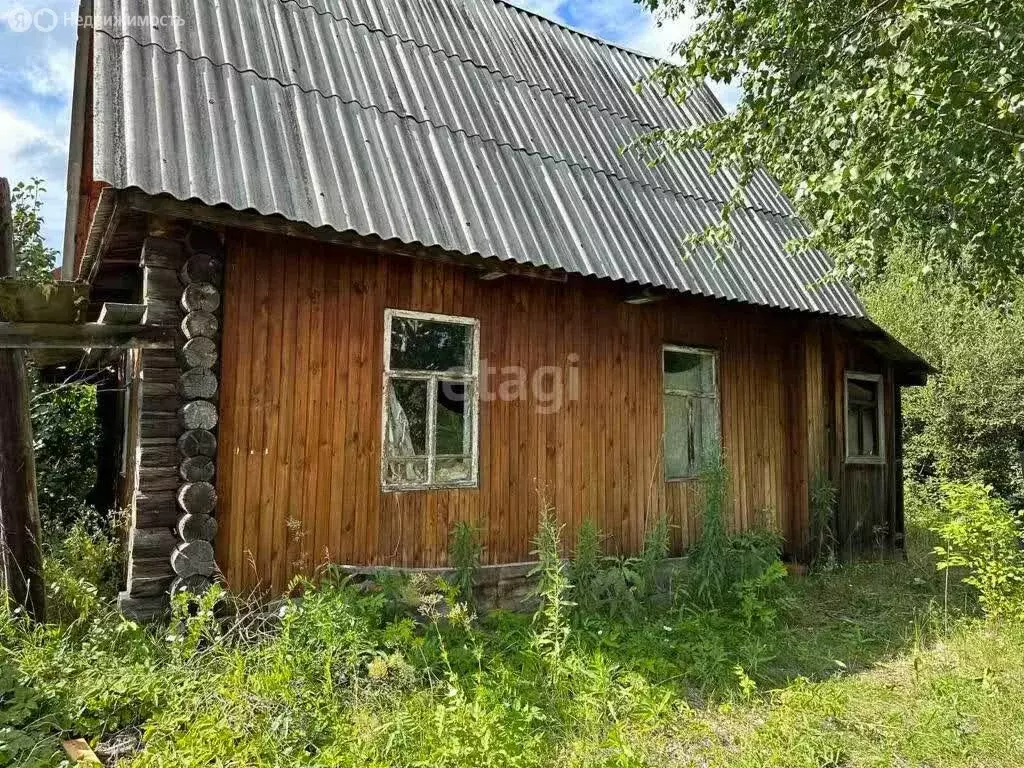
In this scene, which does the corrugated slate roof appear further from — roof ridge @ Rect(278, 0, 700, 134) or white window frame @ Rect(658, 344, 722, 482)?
white window frame @ Rect(658, 344, 722, 482)

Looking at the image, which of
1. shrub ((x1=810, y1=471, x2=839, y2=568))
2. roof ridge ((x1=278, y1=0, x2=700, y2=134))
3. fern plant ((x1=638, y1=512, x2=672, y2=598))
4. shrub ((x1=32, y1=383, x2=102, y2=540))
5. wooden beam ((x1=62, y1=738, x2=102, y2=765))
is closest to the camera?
wooden beam ((x1=62, y1=738, x2=102, y2=765))

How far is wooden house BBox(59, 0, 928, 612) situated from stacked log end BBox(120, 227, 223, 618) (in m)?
0.02

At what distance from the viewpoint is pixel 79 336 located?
13.7 ft

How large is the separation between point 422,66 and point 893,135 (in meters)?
4.33

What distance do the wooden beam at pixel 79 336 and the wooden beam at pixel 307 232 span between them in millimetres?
760

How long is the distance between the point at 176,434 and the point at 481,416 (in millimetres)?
2366

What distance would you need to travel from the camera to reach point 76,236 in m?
7.95

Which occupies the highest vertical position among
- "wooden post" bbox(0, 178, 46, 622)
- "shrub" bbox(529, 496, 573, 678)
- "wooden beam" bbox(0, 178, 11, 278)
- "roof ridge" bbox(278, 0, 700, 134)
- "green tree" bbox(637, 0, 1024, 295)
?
"roof ridge" bbox(278, 0, 700, 134)

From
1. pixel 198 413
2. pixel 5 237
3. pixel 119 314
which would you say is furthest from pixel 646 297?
pixel 5 237

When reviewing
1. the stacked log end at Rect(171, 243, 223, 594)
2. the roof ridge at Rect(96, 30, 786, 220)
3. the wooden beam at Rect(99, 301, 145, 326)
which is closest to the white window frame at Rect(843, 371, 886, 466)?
the roof ridge at Rect(96, 30, 786, 220)

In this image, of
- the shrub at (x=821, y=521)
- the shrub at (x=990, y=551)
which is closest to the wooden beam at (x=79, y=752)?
the shrub at (x=990, y=551)

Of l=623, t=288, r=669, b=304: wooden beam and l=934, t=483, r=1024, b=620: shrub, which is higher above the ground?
l=623, t=288, r=669, b=304: wooden beam

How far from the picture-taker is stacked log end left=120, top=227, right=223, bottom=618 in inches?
179

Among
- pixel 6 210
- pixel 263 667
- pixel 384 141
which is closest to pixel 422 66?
pixel 384 141
